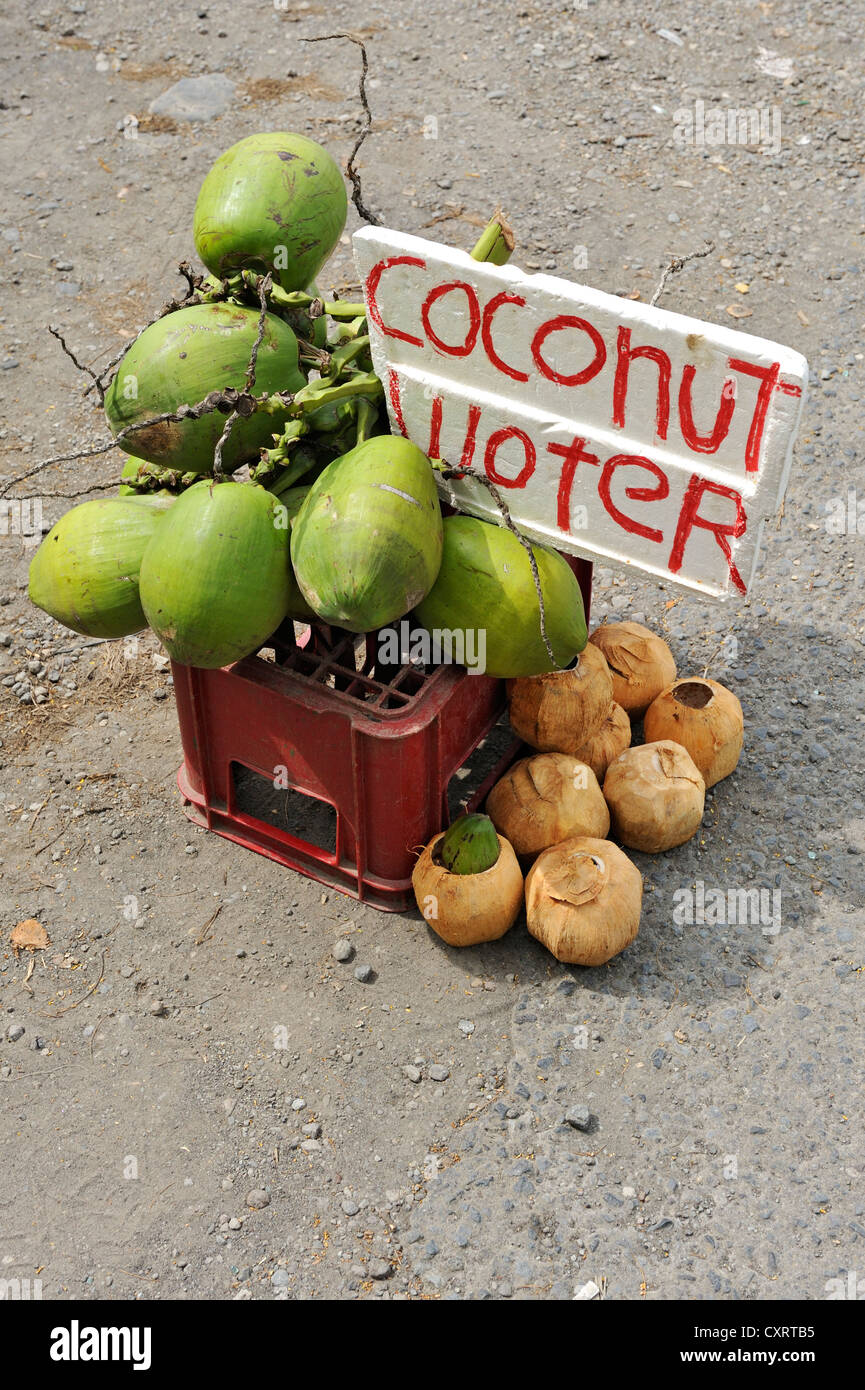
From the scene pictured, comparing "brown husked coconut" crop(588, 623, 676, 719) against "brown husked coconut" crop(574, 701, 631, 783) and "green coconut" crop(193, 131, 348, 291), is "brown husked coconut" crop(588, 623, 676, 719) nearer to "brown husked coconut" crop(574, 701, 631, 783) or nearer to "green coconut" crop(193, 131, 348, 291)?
"brown husked coconut" crop(574, 701, 631, 783)

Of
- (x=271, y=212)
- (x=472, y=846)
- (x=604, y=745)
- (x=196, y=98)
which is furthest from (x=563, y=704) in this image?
(x=196, y=98)

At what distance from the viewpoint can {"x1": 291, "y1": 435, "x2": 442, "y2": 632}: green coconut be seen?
300 cm

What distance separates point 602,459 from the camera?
3242 mm

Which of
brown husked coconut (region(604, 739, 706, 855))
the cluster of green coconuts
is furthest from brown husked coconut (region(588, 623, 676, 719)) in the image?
the cluster of green coconuts

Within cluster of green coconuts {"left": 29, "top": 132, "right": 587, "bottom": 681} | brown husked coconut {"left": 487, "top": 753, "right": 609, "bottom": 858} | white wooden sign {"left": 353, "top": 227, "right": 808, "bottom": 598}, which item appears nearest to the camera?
white wooden sign {"left": 353, "top": 227, "right": 808, "bottom": 598}

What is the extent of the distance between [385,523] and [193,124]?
16.4 ft

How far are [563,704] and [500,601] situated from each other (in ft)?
1.74

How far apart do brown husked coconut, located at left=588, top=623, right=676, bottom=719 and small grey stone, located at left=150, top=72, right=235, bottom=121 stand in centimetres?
460

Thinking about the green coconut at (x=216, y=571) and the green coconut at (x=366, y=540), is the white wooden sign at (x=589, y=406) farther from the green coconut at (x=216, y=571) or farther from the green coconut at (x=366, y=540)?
the green coconut at (x=216, y=571)

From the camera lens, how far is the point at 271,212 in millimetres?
3441

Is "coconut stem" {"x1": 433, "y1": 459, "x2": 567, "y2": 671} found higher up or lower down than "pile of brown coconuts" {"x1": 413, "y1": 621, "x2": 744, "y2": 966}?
higher up

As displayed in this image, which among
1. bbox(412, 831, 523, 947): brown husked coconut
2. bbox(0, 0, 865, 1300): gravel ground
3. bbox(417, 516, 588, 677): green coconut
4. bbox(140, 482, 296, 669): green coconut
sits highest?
bbox(140, 482, 296, 669): green coconut

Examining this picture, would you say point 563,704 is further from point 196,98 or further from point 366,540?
point 196,98
